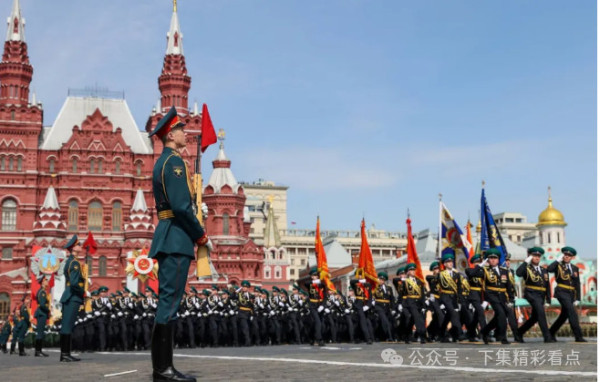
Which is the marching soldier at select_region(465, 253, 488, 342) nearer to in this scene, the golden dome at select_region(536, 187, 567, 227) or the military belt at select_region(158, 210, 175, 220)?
the military belt at select_region(158, 210, 175, 220)

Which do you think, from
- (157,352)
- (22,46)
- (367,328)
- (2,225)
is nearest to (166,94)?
(22,46)

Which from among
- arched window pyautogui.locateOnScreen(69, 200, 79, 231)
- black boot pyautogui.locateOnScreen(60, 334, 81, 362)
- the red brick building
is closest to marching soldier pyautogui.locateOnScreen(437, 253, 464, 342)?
black boot pyautogui.locateOnScreen(60, 334, 81, 362)

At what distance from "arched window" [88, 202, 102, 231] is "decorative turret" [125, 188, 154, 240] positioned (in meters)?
2.67

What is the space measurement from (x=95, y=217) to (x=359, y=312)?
41.5 m

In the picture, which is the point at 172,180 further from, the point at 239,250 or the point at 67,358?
the point at 239,250

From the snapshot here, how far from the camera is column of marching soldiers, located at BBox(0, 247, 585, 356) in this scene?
12617 millimetres

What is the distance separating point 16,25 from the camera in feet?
182

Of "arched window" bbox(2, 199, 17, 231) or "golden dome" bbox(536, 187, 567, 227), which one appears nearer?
"arched window" bbox(2, 199, 17, 231)

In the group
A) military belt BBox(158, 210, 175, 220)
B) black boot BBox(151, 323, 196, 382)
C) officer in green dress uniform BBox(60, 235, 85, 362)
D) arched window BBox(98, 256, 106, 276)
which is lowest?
black boot BBox(151, 323, 196, 382)

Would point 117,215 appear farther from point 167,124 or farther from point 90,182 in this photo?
point 167,124

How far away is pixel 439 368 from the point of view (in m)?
6.30

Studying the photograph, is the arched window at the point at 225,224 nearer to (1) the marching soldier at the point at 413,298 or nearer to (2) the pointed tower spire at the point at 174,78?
(2) the pointed tower spire at the point at 174,78

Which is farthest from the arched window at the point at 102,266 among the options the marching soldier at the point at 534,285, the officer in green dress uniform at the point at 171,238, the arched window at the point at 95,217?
the officer in green dress uniform at the point at 171,238

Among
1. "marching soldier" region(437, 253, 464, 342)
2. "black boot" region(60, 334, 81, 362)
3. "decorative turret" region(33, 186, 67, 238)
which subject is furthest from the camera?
"decorative turret" region(33, 186, 67, 238)
